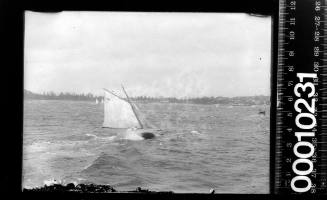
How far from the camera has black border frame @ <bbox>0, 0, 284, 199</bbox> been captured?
74.7 inches

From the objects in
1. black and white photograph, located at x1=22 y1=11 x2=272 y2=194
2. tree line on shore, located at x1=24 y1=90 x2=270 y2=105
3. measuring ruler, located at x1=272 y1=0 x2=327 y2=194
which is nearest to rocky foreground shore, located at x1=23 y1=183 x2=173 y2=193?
black and white photograph, located at x1=22 y1=11 x2=272 y2=194

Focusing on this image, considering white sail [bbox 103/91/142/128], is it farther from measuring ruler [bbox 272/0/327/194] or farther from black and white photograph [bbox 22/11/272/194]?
measuring ruler [bbox 272/0/327/194]

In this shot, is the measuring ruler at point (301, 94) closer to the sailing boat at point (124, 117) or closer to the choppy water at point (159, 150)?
the choppy water at point (159, 150)

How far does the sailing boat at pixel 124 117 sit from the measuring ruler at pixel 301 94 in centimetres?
59

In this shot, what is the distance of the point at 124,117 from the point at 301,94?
0.78 meters

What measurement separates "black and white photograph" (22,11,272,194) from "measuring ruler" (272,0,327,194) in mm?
92

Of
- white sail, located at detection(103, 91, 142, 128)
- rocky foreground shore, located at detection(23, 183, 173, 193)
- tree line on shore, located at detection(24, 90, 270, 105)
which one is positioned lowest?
rocky foreground shore, located at detection(23, 183, 173, 193)

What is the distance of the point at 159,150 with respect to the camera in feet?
6.31

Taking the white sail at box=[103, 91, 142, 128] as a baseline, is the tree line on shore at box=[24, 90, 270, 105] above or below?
above
